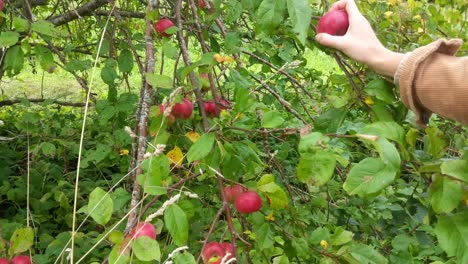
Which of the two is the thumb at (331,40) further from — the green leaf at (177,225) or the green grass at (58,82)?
Result: the green grass at (58,82)

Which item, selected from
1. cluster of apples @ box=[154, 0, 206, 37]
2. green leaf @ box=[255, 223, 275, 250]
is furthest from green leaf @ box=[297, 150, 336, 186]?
cluster of apples @ box=[154, 0, 206, 37]

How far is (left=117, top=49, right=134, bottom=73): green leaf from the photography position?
218 cm

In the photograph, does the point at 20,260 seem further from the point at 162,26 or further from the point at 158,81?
the point at 162,26

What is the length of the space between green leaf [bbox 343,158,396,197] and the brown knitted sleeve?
0.63ft

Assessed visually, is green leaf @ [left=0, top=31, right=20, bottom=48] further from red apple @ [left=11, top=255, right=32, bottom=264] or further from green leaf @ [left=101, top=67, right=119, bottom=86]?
red apple @ [left=11, top=255, right=32, bottom=264]

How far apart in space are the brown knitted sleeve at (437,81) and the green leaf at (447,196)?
0.17 metres

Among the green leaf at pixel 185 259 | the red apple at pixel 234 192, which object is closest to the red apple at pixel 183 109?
the red apple at pixel 234 192

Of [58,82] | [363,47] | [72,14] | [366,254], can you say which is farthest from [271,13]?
[58,82]

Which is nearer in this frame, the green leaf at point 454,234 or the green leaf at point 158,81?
the green leaf at point 454,234

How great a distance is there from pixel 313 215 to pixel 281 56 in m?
0.58

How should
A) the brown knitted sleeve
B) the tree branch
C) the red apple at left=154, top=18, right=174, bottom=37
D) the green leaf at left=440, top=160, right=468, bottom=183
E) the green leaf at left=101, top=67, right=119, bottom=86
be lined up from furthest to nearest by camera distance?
the tree branch < the green leaf at left=101, top=67, right=119, bottom=86 < the red apple at left=154, top=18, right=174, bottom=37 < the brown knitted sleeve < the green leaf at left=440, top=160, right=468, bottom=183

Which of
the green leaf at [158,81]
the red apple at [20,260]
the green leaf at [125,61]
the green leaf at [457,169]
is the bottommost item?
the red apple at [20,260]

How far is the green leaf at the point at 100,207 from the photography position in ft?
4.02

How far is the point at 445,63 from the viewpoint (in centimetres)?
122
